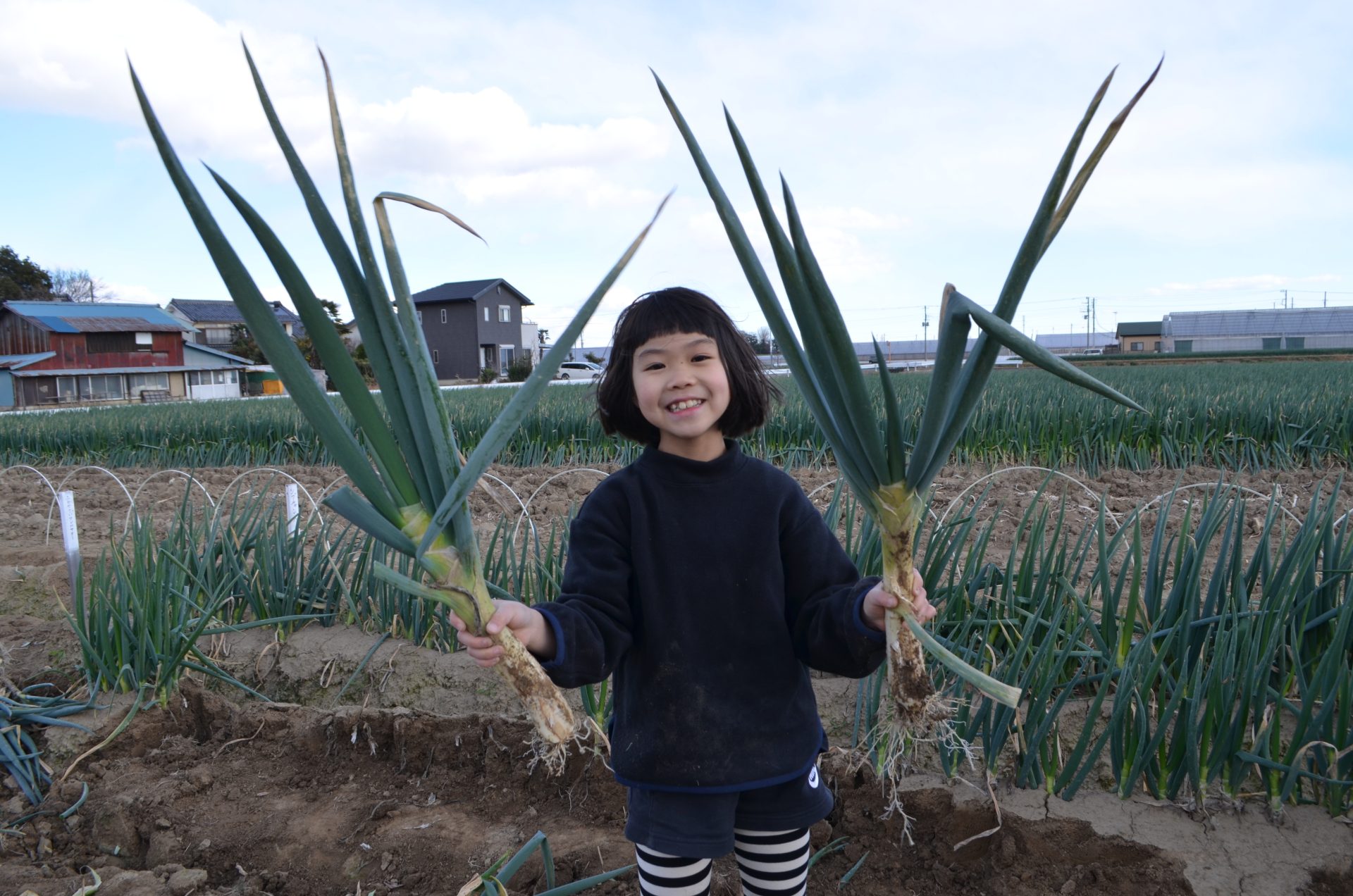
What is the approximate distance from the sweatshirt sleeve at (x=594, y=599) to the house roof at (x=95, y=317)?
36.1m

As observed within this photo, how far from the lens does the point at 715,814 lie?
1.27m

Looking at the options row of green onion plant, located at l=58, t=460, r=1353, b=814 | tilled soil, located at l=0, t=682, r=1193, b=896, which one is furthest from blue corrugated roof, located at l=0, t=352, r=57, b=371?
tilled soil, located at l=0, t=682, r=1193, b=896

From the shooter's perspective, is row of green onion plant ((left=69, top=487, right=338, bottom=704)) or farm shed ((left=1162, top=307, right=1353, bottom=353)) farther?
farm shed ((left=1162, top=307, right=1353, bottom=353))

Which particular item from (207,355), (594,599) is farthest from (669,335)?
(207,355)

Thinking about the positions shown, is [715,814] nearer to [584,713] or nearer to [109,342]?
[584,713]

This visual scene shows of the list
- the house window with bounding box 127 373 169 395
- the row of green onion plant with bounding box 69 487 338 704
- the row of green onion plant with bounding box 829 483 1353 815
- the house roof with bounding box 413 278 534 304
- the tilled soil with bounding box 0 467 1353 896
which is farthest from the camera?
the house roof with bounding box 413 278 534 304

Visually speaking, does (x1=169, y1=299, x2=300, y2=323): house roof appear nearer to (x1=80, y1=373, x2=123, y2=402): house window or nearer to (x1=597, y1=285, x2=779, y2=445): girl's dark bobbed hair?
(x1=80, y1=373, x2=123, y2=402): house window

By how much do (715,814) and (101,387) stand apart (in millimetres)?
36277

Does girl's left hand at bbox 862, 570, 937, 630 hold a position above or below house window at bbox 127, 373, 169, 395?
below

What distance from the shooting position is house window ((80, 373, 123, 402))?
30609 mm

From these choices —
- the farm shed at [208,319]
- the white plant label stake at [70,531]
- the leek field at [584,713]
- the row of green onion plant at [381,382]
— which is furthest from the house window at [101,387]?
the row of green onion plant at [381,382]

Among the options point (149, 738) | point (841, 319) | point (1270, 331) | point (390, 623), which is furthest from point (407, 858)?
point (1270, 331)

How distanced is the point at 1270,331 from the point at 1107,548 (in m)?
60.2

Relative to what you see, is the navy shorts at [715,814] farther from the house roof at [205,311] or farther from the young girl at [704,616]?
the house roof at [205,311]
